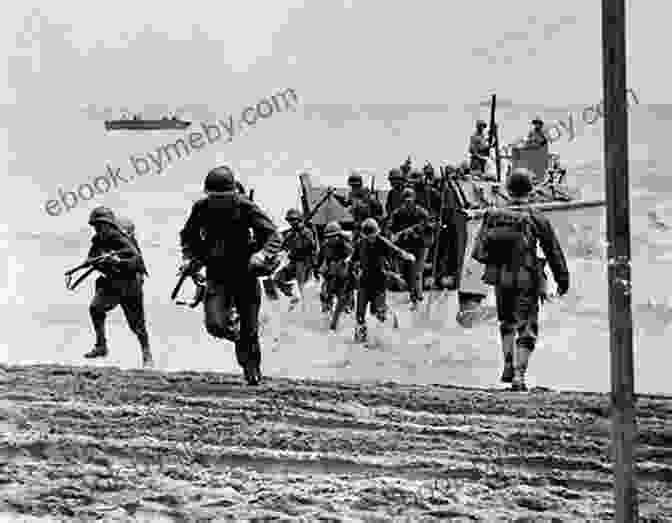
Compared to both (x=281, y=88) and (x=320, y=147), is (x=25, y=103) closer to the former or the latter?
(x=281, y=88)

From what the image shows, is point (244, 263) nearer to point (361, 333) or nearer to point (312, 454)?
point (312, 454)

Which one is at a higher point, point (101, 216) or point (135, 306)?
point (101, 216)

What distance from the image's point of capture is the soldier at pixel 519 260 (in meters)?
7.60

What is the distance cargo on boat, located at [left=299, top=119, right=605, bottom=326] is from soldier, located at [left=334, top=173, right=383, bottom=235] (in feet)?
1.23

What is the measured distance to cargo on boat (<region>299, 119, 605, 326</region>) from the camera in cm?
1074

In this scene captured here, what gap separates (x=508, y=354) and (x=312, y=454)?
212cm

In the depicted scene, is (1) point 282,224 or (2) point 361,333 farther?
(1) point 282,224

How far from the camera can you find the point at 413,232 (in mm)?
11328

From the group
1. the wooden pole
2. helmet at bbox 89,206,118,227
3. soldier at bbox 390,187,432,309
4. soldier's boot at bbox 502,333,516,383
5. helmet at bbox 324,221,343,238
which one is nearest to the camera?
the wooden pole

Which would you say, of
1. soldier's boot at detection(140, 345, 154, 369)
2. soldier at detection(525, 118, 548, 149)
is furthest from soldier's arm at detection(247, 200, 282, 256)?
soldier at detection(525, 118, 548, 149)

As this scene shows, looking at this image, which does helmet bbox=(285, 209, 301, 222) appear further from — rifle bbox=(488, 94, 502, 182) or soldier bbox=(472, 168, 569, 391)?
soldier bbox=(472, 168, 569, 391)

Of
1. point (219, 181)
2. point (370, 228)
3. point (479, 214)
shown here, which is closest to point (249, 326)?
point (219, 181)

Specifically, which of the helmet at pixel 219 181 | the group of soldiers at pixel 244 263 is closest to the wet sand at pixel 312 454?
the group of soldiers at pixel 244 263

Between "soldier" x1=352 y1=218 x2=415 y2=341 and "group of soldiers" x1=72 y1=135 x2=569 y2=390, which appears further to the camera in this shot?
"soldier" x1=352 y1=218 x2=415 y2=341
